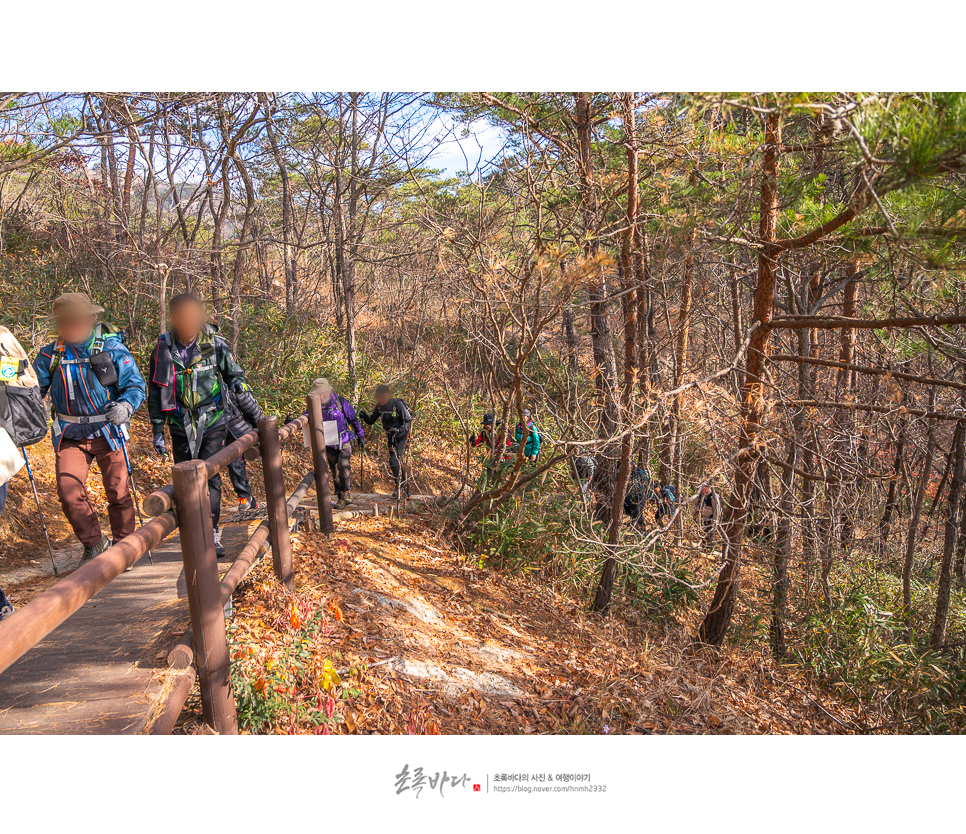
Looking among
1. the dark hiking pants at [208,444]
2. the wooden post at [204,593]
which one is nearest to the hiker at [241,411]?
the dark hiking pants at [208,444]

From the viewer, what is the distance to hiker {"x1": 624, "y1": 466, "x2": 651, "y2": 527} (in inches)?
261

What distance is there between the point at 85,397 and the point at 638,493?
568 centimetres

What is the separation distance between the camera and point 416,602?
472 cm

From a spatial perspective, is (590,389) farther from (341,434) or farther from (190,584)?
(190,584)

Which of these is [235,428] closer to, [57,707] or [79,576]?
[57,707]

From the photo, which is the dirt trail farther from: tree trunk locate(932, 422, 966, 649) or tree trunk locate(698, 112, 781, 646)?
tree trunk locate(932, 422, 966, 649)

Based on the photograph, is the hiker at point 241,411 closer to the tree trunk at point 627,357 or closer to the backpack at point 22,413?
the backpack at point 22,413

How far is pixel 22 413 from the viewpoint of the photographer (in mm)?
3066

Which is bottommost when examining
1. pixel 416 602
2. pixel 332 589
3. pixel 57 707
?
pixel 416 602

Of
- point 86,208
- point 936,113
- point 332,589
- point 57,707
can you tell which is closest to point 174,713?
point 57,707

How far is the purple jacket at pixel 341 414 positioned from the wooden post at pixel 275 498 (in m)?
2.65

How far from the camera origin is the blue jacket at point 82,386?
3.48 metres

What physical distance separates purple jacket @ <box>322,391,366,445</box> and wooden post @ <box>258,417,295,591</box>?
2648mm
